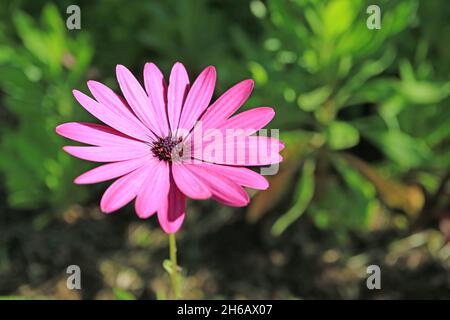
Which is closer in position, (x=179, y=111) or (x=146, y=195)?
(x=146, y=195)

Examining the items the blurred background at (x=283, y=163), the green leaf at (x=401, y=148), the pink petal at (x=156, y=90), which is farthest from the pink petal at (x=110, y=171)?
the green leaf at (x=401, y=148)

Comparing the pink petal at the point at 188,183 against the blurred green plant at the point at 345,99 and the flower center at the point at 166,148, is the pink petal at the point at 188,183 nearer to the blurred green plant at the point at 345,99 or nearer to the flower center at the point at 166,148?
the flower center at the point at 166,148

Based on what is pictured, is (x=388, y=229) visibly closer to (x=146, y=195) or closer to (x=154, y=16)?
(x=154, y=16)

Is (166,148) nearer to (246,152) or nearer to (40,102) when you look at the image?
(246,152)

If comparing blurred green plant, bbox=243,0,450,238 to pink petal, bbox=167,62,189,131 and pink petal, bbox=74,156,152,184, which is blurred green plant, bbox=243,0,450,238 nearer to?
pink petal, bbox=167,62,189,131

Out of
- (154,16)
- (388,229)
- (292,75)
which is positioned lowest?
(388,229)
